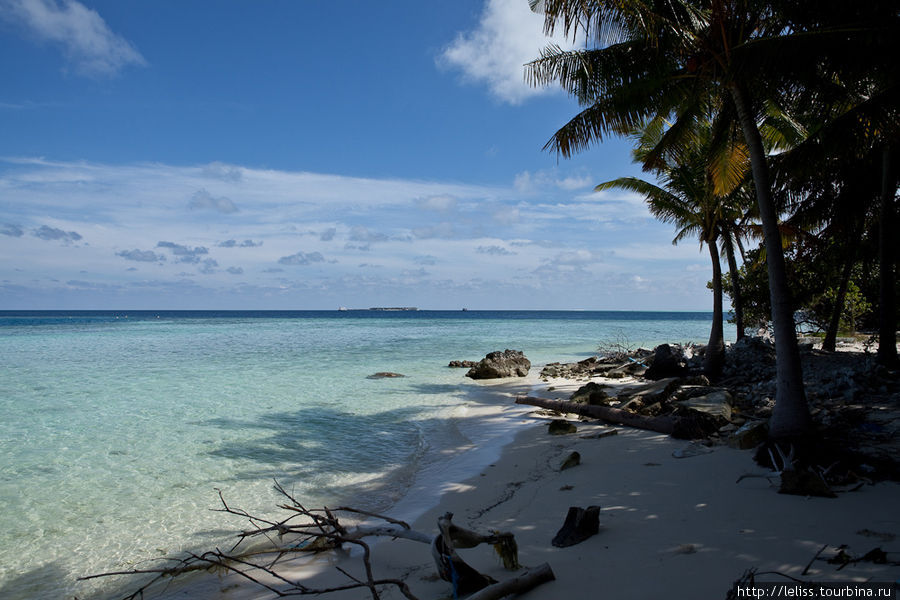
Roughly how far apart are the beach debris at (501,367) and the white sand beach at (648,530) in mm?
10176

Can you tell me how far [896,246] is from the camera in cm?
1110

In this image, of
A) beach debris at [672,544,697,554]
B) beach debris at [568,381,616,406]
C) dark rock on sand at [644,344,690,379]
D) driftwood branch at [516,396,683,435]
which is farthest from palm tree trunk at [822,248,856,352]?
beach debris at [672,544,697,554]

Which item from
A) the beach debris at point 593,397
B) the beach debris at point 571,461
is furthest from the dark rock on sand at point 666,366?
A: the beach debris at point 571,461

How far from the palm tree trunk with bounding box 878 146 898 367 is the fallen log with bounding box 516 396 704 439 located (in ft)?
20.4

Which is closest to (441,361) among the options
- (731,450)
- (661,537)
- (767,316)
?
(767,316)

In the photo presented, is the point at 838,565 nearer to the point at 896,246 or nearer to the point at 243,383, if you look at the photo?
the point at 896,246

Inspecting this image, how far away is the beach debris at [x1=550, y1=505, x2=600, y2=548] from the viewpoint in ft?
12.7

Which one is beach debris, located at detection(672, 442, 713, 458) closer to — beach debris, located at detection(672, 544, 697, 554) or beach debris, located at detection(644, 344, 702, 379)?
beach debris, located at detection(672, 544, 697, 554)

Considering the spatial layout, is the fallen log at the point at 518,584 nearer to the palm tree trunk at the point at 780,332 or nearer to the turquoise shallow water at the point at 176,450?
the turquoise shallow water at the point at 176,450

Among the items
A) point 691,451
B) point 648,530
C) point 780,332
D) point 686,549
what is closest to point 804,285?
point 780,332

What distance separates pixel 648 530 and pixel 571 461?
2.24m

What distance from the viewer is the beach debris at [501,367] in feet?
54.3

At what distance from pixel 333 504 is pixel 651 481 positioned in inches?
143

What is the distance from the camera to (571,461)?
623 centimetres
